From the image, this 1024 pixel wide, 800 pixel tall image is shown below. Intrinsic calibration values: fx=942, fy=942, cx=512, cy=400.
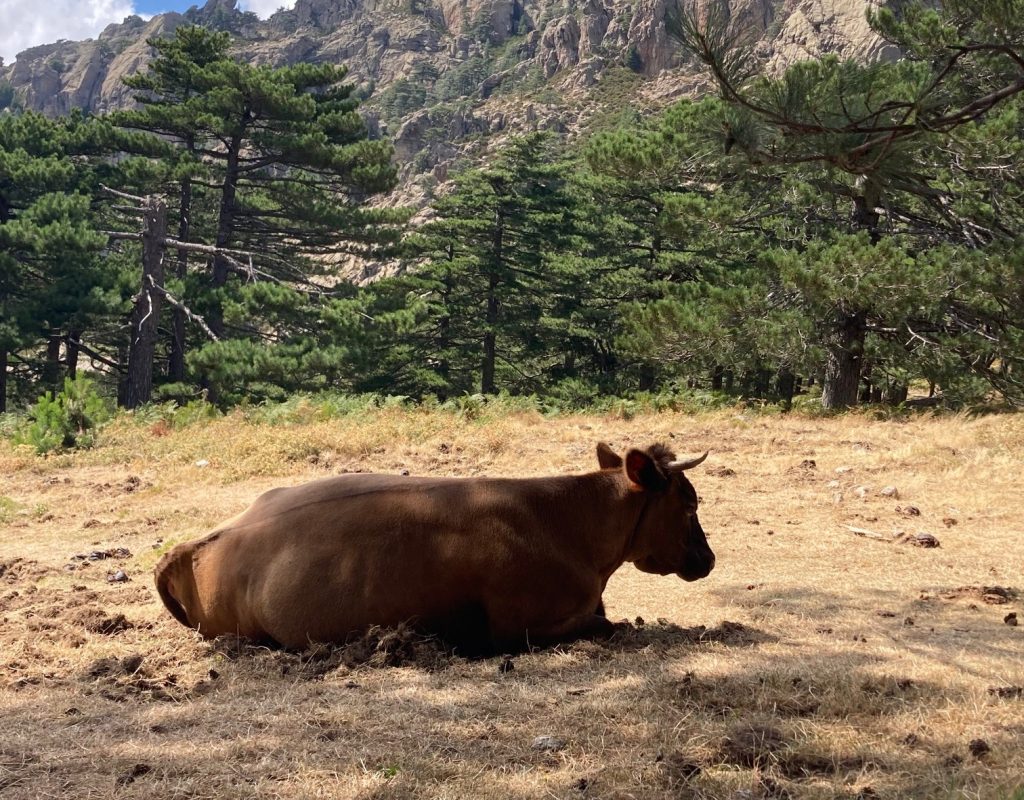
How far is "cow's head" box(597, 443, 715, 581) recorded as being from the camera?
6.14m

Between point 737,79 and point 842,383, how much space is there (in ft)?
→ 48.5

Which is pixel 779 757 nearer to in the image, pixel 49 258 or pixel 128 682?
pixel 128 682

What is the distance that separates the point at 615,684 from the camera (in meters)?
4.72

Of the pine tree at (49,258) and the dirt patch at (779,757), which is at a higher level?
the pine tree at (49,258)

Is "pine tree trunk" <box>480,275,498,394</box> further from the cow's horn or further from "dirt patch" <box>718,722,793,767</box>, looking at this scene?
"dirt patch" <box>718,722,793,767</box>

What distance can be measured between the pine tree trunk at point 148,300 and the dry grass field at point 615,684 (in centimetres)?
1213

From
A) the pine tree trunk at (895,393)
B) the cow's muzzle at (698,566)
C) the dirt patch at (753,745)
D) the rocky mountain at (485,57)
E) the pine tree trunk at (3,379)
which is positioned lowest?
the pine tree trunk at (3,379)

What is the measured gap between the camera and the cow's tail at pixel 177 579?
621 centimetres

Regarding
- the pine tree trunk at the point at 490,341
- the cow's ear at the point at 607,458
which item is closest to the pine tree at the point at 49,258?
the pine tree trunk at the point at 490,341

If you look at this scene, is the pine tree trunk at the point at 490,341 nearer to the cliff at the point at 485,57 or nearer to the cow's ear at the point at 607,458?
the cow's ear at the point at 607,458

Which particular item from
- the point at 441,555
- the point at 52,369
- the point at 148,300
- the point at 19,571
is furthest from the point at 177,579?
the point at 52,369

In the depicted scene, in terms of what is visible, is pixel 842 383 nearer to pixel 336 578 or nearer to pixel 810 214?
pixel 810 214

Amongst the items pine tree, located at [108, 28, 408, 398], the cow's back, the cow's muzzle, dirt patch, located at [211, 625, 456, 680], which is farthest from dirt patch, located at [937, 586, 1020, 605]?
pine tree, located at [108, 28, 408, 398]

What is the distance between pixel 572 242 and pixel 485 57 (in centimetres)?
13164
